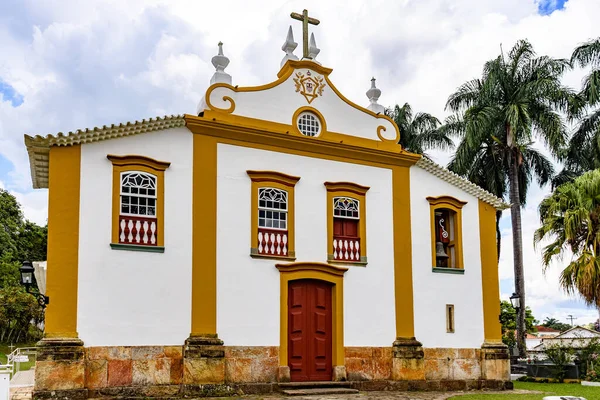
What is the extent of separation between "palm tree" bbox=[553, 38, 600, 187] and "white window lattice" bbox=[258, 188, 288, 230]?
13.8 metres

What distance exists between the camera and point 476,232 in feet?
60.6

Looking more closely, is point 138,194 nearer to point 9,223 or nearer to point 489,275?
point 489,275

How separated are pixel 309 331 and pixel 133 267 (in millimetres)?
4271

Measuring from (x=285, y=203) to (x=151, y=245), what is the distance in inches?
130

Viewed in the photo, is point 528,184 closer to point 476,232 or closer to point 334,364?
A: point 476,232

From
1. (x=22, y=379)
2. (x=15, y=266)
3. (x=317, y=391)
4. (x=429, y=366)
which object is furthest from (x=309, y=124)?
(x=15, y=266)

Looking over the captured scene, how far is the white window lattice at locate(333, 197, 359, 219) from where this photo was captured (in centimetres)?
1661

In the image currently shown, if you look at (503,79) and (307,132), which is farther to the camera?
(503,79)

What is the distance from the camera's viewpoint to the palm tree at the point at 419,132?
93.6 ft

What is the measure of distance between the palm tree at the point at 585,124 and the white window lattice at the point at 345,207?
12015mm

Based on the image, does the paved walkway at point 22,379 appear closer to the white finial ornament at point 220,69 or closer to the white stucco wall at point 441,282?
the white finial ornament at point 220,69

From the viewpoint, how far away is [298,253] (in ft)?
51.9

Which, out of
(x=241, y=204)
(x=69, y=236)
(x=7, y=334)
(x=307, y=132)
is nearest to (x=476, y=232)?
(x=307, y=132)

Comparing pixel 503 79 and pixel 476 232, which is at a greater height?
pixel 503 79
